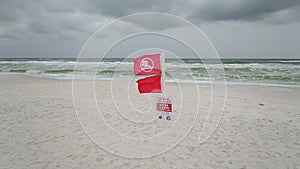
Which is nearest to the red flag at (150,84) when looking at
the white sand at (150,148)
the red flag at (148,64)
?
the red flag at (148,64)

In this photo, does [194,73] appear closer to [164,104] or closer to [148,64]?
[164,104]

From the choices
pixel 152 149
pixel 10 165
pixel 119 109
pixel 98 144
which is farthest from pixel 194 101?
pixel 10 165

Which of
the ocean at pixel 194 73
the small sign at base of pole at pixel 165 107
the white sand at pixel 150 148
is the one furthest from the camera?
the ocean at pixel 194 73

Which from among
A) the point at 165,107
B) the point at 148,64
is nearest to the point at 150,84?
the point at 148,64

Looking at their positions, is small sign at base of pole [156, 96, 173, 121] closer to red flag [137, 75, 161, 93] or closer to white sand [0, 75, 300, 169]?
red flag [137, 75, 161, 93]

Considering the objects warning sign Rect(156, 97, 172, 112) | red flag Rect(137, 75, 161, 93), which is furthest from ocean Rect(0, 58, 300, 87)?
warning sign Rect(156, 97, 172, 112)

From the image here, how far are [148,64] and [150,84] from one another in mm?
412

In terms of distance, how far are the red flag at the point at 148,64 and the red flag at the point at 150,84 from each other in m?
0.16

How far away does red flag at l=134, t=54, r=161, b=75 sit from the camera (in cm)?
315

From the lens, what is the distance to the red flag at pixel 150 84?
335 cm

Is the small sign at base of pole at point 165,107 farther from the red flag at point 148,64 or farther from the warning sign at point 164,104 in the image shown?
the red flag at point 148,64

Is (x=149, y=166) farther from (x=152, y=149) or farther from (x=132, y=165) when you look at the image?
(x=152, y=149)

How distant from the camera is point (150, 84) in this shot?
338 centimetres

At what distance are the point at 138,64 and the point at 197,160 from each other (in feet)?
6.54
